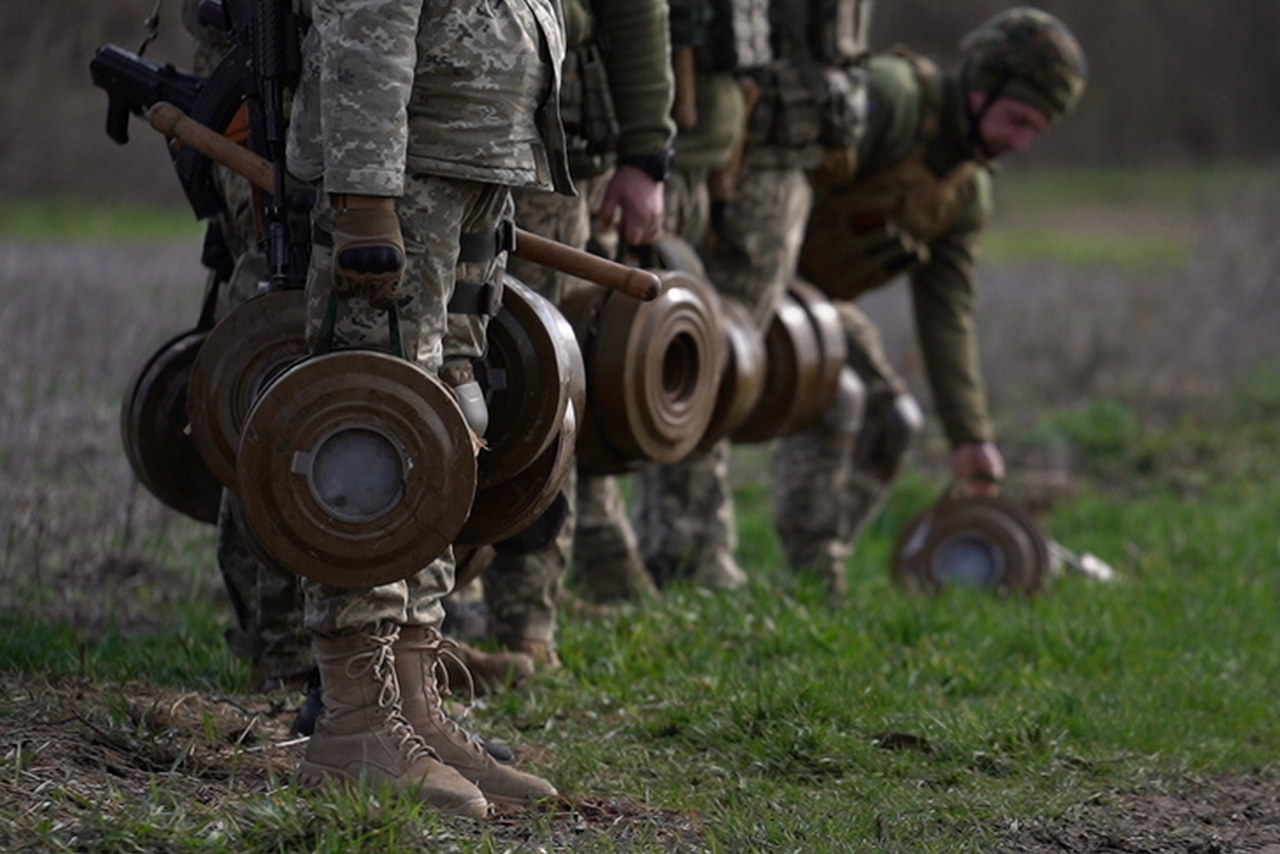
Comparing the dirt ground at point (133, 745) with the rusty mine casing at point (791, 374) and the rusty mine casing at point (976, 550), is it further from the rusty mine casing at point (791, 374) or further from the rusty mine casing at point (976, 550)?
the rusty mine casing at point (976, 550)

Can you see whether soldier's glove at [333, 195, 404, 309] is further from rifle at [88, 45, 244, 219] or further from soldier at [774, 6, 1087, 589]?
soldier at [774, 6, 1087, 589]

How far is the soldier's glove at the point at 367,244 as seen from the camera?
3961 millimetres

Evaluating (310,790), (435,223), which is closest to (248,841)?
(310,790)

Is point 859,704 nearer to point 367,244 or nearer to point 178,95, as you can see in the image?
point 367,244

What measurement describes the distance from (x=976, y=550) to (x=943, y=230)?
3.88 ft

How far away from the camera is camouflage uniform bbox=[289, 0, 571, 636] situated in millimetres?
4008

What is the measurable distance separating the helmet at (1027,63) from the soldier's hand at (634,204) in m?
2.46

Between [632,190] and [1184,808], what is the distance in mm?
2042

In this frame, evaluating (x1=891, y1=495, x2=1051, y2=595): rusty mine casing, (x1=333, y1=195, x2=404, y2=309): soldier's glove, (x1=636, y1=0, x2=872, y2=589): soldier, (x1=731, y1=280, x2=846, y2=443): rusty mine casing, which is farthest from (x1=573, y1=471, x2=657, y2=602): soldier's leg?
(x1=333, y1=195, x2=404, y2=309): soldier's glove

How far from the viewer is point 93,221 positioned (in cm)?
2086

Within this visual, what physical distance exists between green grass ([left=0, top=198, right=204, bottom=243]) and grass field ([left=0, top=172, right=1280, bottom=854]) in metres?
8.19

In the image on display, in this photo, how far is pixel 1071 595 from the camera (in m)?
A: 7.64

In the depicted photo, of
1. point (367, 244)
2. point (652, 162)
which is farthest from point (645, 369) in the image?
point (367, 244)

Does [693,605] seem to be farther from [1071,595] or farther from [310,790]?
[310,790]
